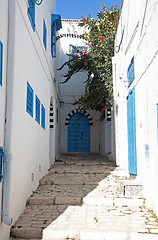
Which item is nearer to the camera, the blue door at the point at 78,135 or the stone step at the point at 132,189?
the stone step at the point at 132,189

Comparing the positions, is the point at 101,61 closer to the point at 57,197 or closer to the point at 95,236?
the point at 57,197

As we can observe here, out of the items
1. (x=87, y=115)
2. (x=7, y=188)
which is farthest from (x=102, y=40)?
(x=7, y=188)

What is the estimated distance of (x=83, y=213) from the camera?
15.9 feet

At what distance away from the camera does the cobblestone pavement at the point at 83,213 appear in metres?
3.93

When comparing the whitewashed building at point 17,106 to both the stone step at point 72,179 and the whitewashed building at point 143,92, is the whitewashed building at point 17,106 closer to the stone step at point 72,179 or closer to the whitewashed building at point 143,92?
the stone step at point 72,179

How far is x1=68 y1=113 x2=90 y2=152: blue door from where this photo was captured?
14.8 m

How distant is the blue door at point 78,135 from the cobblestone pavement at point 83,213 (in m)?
7.27

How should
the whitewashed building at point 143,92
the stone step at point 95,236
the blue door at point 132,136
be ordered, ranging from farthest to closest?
the blue door at point 132,136
the whitewashed building at point 143,92
the stone step at point 95,236

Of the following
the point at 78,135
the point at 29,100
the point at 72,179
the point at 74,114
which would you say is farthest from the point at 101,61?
the point at 29,100

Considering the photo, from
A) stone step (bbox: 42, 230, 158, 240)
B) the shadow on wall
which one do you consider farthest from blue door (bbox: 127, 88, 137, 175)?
stone step (bbox: 42, 230, 158, 240)

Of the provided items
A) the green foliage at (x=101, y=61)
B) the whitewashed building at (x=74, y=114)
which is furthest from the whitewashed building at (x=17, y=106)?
the whitewashed building at (x=74, y=114)

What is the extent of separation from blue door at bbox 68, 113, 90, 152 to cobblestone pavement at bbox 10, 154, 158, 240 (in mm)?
7266

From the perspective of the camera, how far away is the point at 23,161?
4.87 m

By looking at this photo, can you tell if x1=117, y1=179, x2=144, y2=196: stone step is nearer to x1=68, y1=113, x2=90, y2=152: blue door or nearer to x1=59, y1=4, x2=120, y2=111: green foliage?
x1=59, y1=4, x2=120, y2=111: green foliage
